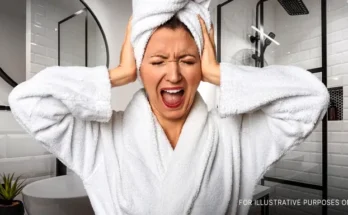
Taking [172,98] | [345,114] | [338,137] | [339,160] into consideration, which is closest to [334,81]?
[345,114]

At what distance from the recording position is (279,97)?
510 millimetres

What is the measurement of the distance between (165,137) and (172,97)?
0.10 m

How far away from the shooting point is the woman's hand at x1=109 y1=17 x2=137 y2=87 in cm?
55

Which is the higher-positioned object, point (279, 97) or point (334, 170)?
→ point (279, 97)

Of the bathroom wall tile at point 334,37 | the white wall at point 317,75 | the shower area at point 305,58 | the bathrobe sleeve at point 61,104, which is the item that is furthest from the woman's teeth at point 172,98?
the bathroom wall tile at point 334,37

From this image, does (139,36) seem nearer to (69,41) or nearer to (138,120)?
(138,120)

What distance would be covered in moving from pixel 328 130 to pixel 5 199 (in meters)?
1.42

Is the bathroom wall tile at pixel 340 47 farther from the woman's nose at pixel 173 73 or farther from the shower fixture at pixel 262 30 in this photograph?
the woman's nose at pixel 173 73

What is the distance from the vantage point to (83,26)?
116 cm

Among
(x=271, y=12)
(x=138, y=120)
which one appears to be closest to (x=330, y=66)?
(x=271, y=12)

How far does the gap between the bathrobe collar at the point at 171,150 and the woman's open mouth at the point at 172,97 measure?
0.19 feet

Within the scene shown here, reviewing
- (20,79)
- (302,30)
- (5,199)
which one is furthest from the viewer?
(302,30)

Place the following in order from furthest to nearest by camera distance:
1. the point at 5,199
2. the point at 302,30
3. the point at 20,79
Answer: the point at 302,30 < the point at 20,79 < the point at 5,199

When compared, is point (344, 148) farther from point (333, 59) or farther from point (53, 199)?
point (53, 199)
